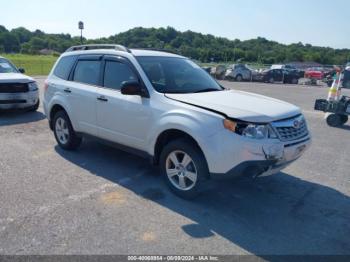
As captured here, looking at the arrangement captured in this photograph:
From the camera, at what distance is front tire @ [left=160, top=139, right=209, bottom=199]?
4.12 metres

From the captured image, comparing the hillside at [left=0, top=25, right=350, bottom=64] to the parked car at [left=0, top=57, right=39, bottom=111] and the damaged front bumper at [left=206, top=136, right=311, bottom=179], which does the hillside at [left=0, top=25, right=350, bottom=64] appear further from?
the damaged front bumper at [left=206, top=136, right=311, bottom=179]

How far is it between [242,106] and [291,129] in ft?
2.19

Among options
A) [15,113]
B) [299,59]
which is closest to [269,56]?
[299,59]

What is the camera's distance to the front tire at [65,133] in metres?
6.15

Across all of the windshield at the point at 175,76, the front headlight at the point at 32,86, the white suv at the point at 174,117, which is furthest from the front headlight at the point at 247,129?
the front headlight at the point at 32,86

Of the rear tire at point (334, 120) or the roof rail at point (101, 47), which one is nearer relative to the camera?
the roof rail at point (101, 47)

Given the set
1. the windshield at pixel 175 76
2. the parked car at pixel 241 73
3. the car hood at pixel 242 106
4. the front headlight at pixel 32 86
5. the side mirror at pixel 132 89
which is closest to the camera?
the car hood at pixel 242 106

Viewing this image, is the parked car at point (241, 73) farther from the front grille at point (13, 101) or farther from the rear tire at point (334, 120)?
the front grille at point (13, 101)

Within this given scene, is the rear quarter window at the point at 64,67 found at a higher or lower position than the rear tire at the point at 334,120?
higher

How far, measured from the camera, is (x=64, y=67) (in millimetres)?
6328

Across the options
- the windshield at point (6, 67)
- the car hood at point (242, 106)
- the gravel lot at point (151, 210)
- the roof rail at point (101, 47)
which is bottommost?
the gravel lot at point (151, 210)

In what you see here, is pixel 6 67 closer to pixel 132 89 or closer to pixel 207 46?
pixel 132 89

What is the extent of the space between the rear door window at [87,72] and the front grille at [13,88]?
432 centimetres

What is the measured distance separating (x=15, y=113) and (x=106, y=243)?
8016 millimetres
